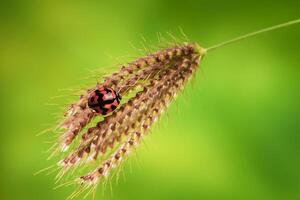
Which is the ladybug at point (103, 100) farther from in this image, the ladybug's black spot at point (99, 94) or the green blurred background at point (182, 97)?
the green blurred background at point (182, 97)

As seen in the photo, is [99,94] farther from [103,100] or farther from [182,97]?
[182,97]

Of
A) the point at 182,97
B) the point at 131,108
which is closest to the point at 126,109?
the point at 131,108

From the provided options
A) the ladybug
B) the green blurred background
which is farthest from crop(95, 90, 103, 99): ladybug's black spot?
the green blurred background

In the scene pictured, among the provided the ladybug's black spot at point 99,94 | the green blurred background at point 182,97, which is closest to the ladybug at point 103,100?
the ladybug's black spot at point 99,94

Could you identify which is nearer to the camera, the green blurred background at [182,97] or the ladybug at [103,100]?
the ladybug at [103,100]

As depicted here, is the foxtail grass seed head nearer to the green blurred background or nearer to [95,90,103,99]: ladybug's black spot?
[95,90,103,99]: ladybug's black spot
